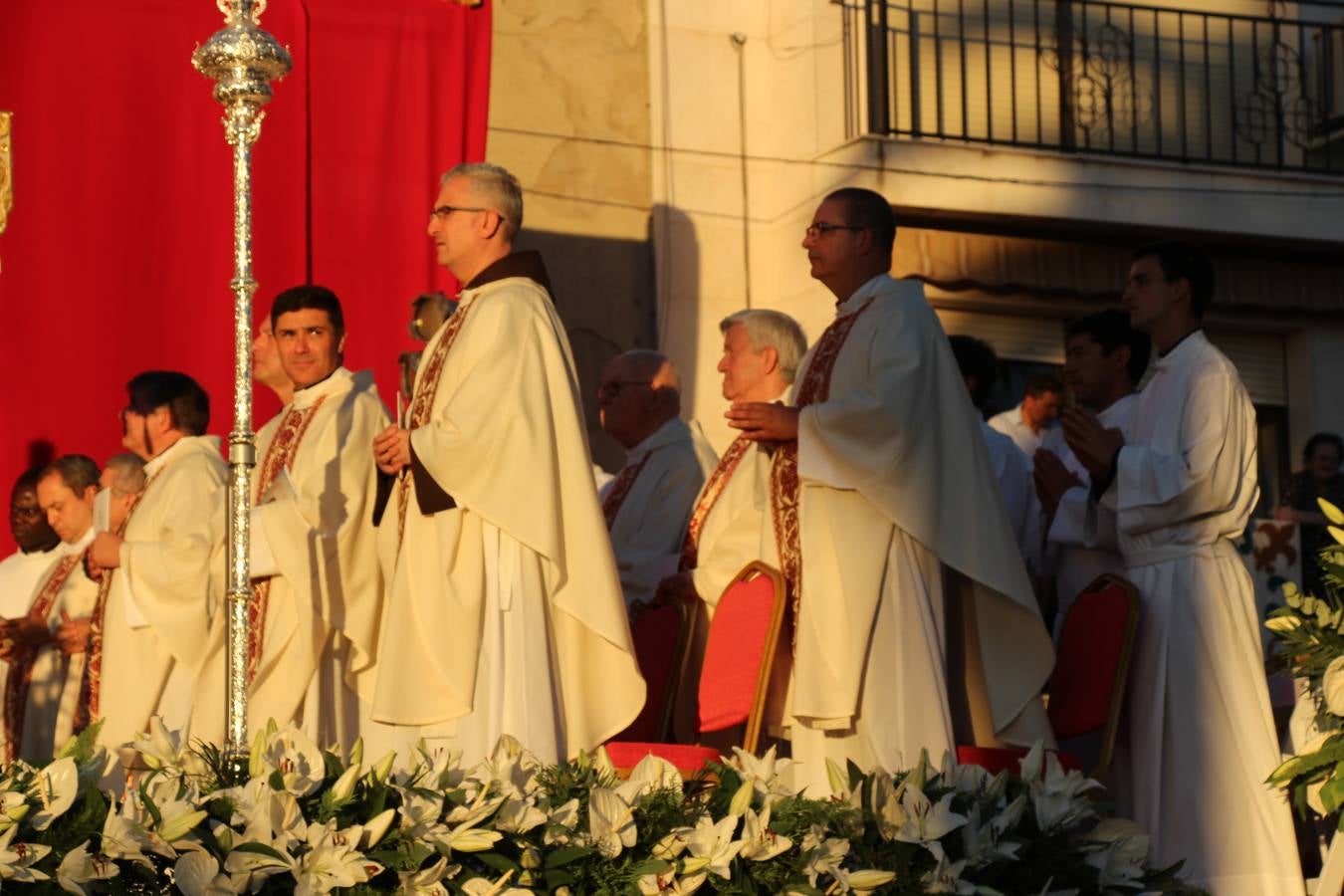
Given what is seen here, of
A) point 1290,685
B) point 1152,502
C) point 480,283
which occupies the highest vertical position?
point 480,283

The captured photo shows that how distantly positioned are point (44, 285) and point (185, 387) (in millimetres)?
2128

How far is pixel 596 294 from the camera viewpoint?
45.4ft

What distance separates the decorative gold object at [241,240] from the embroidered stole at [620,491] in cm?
282

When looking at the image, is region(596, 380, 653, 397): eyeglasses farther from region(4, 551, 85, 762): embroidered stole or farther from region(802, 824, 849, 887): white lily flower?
region(802, 824, 849, 887): white lily flower

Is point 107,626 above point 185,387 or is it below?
below

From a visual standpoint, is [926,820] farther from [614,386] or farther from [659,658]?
[614,386]

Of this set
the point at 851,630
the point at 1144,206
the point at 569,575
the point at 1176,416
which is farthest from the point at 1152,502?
the point at 1144,206

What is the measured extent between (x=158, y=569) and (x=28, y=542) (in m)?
2.12

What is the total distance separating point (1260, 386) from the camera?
15.7m

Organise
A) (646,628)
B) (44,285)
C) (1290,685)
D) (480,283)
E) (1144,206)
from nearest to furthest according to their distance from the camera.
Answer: (480,283)
(646,628)
(1290,685)
(44,285)
(1144,206)

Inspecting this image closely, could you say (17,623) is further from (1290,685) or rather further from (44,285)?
(1290,685)

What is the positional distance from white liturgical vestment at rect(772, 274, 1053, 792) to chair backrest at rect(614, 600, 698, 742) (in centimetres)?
53

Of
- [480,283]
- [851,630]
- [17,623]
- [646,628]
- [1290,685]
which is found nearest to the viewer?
[851,630]

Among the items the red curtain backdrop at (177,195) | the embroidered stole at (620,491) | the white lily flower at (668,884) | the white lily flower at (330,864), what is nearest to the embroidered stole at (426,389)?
the embroidered stole at (620,491)
